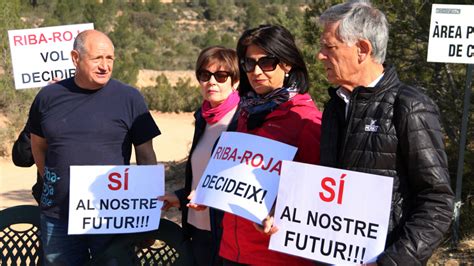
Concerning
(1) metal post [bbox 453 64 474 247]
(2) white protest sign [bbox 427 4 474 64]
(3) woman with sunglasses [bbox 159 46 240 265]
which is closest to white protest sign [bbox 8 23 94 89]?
(3) woman with sunglasses [bbox 159 46 240 265]

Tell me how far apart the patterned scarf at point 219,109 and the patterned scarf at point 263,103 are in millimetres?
399

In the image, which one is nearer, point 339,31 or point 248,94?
point 339,31

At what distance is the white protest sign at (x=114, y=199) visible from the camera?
145 inches

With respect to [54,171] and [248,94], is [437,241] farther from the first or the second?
[54,171]

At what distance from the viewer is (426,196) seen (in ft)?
8.17

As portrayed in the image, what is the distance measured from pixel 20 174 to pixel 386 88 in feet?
35.8

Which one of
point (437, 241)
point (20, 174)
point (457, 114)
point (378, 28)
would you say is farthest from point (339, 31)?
point (20, 174)

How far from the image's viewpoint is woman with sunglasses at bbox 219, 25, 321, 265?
299 centimetres

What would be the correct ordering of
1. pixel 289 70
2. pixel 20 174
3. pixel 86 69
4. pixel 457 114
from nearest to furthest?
pixel 289 70, pixel 86 69, pixel 457 114, pixel 20 174

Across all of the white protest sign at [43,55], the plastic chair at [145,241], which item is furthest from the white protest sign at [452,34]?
the plastic chair at [145,241]

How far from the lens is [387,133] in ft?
8.25

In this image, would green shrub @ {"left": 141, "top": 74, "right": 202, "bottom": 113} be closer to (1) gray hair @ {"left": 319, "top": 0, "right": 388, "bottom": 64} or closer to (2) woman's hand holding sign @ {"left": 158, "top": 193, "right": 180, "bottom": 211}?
(2) woman's hand holding sign @ {"left": 158, "top": 193, "right": 180, "bottom": 211}

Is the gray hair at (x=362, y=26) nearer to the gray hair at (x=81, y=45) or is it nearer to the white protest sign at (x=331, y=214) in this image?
the white protest sign at (x=331, y=214)

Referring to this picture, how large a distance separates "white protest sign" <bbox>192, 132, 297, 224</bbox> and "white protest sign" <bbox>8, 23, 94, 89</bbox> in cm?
336
